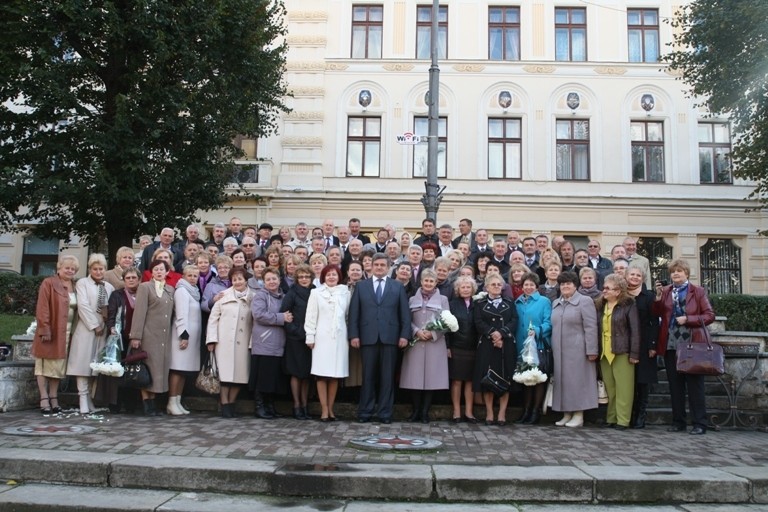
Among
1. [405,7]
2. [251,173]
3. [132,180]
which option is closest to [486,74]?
[405,7]

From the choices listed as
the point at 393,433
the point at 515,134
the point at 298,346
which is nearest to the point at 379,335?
the point at 298,346

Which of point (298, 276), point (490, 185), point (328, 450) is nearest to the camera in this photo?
point (328, 450)

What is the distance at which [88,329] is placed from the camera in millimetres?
9531

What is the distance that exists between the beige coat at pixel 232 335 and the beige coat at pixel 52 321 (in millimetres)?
1952

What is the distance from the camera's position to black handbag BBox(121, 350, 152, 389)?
9.15 metres

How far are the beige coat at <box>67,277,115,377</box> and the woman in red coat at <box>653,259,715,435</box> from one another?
7.72 metres

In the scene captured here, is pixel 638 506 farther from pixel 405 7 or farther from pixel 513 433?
pixel 405 7

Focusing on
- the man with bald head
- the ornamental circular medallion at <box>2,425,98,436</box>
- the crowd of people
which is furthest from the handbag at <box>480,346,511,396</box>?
the man with bald head

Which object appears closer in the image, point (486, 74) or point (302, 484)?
point (302, 484)

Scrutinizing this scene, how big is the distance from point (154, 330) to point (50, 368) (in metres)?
1.48

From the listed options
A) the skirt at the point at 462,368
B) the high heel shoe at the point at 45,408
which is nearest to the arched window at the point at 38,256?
the high heel shoe at the point at 45,408

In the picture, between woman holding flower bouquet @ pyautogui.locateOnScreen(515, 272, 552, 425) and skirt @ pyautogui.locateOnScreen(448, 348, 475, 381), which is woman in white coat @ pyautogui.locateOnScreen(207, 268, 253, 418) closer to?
skirt @ pyautogui.locateOnScreen(448, 348, 475, 381)

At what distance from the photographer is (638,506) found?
19.5ft

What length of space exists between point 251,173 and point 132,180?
8594mm
